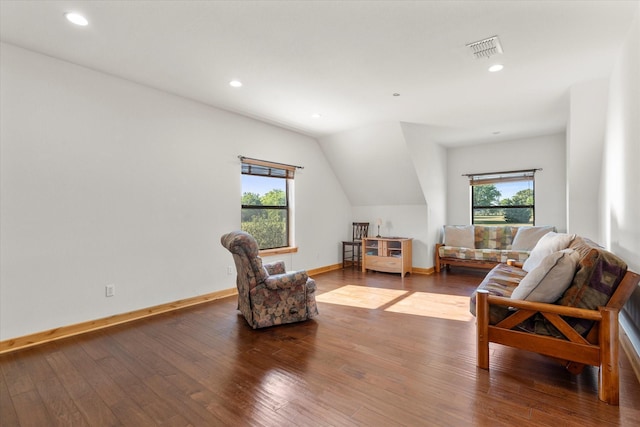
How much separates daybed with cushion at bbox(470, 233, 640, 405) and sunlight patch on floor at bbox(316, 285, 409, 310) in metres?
1.70

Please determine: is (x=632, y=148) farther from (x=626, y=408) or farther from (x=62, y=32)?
(x=62, y=32)

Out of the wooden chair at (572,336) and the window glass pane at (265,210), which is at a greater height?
the window glass pane at (265,210)

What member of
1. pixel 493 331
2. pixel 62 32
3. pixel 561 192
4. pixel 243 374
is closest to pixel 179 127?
pixel 62 32

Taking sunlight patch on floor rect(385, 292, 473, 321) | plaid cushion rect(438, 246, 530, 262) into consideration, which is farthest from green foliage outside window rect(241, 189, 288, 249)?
plaid cushion rect(438, 246, 530, 262)

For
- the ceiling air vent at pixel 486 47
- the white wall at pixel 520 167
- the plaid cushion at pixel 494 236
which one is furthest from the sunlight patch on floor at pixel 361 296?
the white wall at pixel 520 167

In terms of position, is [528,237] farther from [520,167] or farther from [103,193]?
[103,193]

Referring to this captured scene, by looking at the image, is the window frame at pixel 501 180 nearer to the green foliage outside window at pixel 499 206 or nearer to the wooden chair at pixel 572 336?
the green foliage outside window at pixel 499 206

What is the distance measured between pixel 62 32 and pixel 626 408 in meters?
4.71

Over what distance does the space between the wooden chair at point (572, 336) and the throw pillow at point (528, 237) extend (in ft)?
11.9

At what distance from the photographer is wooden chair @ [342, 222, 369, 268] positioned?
6.53 metres

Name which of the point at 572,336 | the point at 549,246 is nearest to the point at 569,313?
the point at 572,336

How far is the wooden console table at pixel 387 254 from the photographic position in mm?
5652

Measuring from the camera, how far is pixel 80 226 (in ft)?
→ 9.93

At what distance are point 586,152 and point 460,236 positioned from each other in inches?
106
